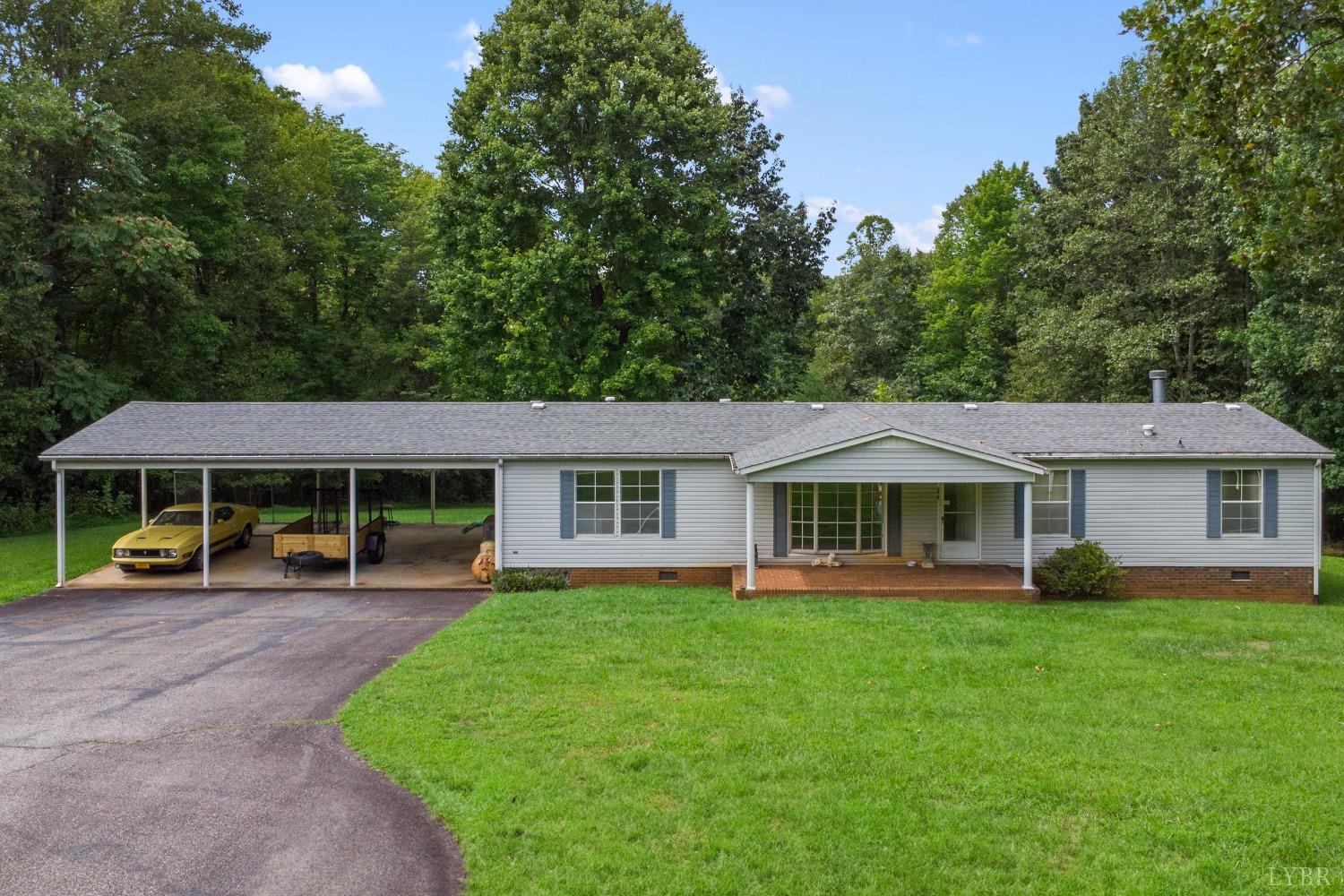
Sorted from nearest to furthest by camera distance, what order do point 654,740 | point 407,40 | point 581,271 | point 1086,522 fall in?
point 654,740, point 1086,522, point 407,40, point 581,271

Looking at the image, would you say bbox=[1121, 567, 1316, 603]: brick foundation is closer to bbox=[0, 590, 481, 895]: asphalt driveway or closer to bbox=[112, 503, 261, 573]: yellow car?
bbox=[0, 590, 481, 895]: asphalt driveway

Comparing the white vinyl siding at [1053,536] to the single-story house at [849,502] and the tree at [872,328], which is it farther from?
the tree at [872,328]

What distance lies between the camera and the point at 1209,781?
6699 mm

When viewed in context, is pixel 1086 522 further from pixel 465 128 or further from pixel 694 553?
pixel 465 128

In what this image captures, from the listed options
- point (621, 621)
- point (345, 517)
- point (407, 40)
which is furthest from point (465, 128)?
point (621, 621)

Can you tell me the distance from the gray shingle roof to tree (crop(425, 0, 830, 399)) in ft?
20.2

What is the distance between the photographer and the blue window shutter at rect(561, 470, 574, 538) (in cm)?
1656

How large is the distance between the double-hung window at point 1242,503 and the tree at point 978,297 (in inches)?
750

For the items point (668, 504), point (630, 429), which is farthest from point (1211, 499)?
point (630, 429)

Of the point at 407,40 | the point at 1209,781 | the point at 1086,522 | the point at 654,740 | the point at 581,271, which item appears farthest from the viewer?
the point at 581,271

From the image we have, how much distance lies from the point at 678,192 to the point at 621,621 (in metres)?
15.9

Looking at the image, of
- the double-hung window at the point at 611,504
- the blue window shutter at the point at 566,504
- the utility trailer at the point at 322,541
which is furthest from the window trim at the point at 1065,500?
the utility trailer at the point at 322,541

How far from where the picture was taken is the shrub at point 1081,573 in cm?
1531

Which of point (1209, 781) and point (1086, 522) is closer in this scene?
point (1209, 781)
